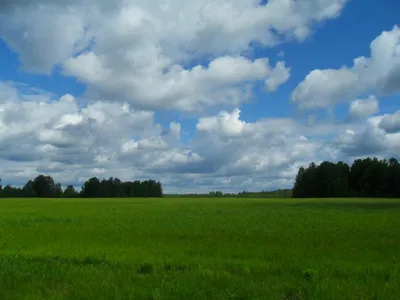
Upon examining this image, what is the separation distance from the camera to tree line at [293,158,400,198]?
13850 cm

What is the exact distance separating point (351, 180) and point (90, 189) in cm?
9929

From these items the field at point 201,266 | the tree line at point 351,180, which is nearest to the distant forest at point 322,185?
the tree line at point 351,180

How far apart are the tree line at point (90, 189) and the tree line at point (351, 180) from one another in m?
65.3

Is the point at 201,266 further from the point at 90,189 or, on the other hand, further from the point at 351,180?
the point at 90,189

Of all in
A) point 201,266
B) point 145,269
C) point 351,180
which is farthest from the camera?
point 351,180

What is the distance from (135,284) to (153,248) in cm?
736

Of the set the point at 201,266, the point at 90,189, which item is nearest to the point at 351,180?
the point at 90,189

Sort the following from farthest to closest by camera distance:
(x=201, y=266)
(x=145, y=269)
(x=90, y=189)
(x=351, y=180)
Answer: (x=90, y=189)
(x=351, y=180)
(x=201, y=266)
(x=145, y=269)

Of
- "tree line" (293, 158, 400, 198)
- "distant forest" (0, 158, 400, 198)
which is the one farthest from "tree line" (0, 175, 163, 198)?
"tree line" (293, 158, 400, 198)

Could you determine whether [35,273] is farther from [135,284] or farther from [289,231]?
[289,231]

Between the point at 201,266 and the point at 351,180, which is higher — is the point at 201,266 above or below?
below

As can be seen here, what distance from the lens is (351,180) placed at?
497 feet

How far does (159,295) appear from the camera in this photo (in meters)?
10.3

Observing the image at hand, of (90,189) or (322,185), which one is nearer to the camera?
(322,185)
